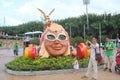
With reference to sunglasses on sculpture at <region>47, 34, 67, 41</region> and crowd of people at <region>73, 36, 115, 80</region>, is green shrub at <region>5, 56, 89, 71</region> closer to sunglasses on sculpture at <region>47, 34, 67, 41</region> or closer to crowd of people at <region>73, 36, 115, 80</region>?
crowd of people at <region>73, 36, 115, 80</region>

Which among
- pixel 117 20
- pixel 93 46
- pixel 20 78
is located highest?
pixel 117 20

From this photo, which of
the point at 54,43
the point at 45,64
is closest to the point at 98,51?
the point at 45,64

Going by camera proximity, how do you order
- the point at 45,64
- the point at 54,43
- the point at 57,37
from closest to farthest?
the point at 45,64 → the point at 54,43 → the point at 57,37

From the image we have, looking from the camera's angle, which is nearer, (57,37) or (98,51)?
(98,51)

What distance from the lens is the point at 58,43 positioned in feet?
53.0

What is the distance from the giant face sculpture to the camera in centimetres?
1620

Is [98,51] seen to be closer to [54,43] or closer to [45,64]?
[45,64]

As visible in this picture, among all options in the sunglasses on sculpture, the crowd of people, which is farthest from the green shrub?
the sunglasses on sculpture

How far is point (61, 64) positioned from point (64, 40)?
2370mm

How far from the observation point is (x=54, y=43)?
53.0 feet

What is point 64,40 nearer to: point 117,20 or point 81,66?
point 81,66

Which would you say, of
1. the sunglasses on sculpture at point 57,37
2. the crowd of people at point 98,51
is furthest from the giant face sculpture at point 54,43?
the crowd of people at point 98,51

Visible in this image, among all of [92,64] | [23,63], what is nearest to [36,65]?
[23,63]

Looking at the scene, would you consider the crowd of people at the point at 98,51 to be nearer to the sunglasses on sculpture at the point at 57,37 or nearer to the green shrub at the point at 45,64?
the green shrub at the point at 45,64
